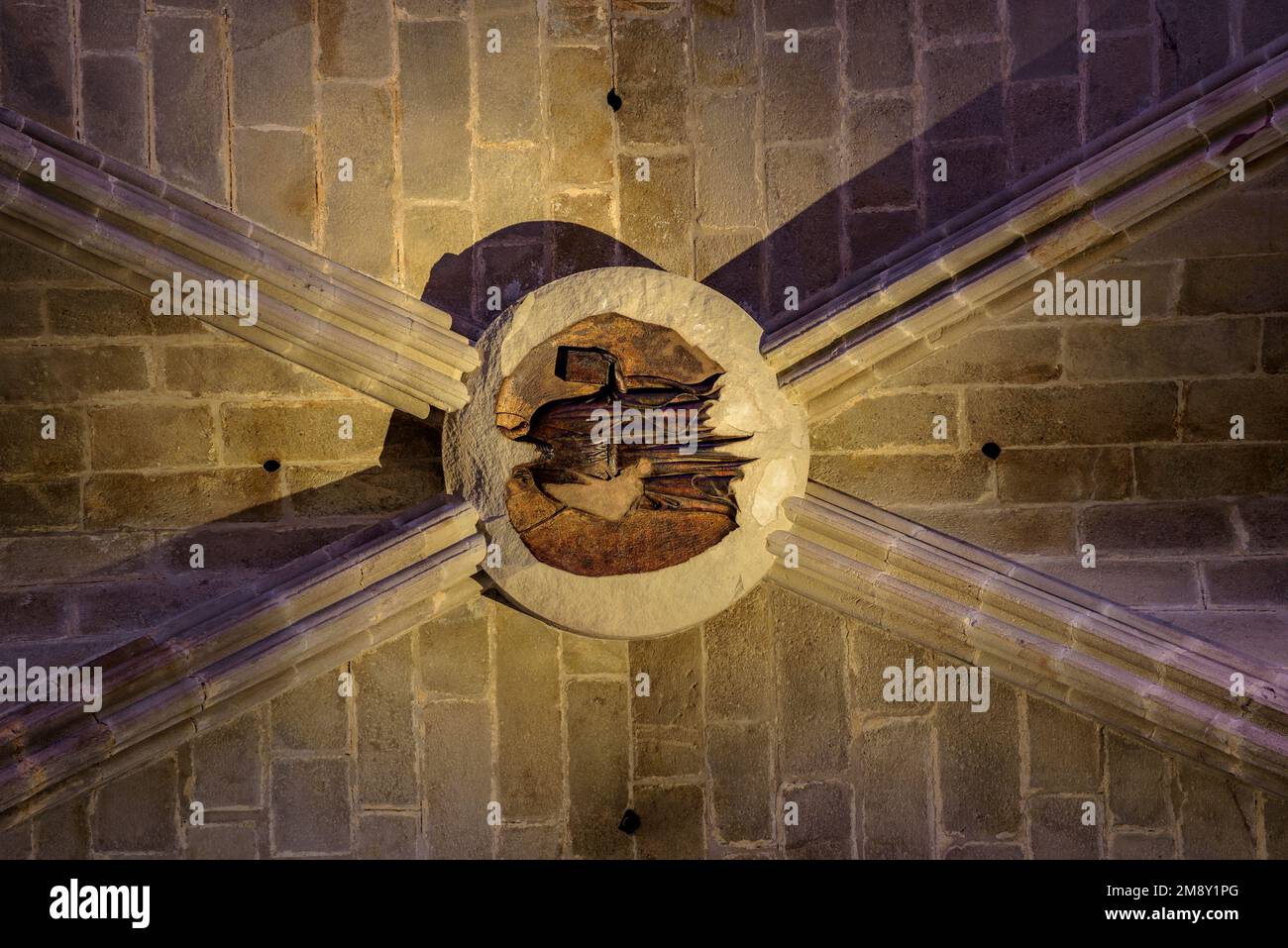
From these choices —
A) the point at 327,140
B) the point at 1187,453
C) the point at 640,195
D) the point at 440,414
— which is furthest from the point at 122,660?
the point at 1187,453

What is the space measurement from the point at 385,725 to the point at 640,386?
167 centimetres

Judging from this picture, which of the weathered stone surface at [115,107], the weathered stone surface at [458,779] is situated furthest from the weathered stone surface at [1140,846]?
the weathered stone surface at [115,107]

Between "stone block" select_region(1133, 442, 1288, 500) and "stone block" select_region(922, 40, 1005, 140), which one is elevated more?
"stone block" select_region(922, 40, 1005, 140)

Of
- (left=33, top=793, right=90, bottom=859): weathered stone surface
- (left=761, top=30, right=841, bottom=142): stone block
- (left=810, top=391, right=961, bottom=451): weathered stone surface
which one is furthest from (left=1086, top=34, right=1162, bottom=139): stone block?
(left=33, top=793, right=90, bottom=859): weathered stone surface

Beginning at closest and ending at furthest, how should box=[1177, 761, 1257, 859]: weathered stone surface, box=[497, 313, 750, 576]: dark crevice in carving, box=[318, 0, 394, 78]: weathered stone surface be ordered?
1. box=[497, 313, 750, 576]: dark crevice in carving
2. box=[1177, 761, 1257, 859]: weathered stone surface
3. box=[318, 0, 394, 78]: weathered stone surface

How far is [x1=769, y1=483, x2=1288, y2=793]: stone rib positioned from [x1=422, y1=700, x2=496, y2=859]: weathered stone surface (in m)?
1.36

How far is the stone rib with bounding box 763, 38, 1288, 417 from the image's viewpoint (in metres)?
4.02

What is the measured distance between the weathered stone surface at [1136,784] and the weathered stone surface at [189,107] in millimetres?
3983

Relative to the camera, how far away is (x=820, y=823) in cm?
436

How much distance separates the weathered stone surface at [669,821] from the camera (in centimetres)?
436

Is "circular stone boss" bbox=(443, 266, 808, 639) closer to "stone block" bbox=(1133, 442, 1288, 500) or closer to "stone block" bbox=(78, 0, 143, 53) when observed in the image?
"stone block" bbox=(1133, 442, 1288, 500)

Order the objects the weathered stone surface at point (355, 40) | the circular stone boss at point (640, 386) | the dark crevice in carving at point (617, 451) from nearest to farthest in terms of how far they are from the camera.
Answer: the dark crevice in carving at point (617, 451) → the circular stone boss at point (640, 386) → the weathered stone surface at point (355, 40)

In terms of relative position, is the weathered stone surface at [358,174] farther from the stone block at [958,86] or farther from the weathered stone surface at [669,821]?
the weathered stone surface at [669,821]

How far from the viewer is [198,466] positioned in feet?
14.4
